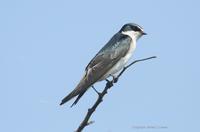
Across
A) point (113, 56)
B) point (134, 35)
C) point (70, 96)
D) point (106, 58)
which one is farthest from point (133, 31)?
point (70, 96)

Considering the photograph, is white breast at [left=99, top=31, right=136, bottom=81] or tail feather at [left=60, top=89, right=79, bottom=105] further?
white breast at [left=99, top=31, right=136, bottom=81]

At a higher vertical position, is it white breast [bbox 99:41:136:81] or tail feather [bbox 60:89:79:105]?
tail feather [bbox 60:89:79:105]

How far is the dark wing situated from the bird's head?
0.19 m

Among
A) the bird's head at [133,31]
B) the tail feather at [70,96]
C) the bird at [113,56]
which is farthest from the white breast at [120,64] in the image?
the tail feather at [70,96]

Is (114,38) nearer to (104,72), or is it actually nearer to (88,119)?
(104,72)

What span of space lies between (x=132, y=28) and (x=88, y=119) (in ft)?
17.8

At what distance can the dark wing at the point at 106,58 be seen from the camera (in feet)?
23.2

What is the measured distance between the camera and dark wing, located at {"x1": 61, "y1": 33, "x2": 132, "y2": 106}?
7.06 metres

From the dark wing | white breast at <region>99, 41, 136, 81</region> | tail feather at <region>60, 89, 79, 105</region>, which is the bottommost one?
white breast at <region>99, 41, 136, 81</region>

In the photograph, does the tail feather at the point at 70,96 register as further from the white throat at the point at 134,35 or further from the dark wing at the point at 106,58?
the white throat at the point at 134,35

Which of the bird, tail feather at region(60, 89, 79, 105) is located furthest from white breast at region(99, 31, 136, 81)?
tail feather at region(60, 89, 79, 105)

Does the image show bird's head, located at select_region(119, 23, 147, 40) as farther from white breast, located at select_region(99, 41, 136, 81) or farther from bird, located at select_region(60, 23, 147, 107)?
white breast, located at select_region(99, 41, 136, 81)

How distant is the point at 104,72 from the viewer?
296 inches

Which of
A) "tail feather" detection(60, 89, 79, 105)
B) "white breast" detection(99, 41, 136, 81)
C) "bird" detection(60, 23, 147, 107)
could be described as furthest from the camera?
"white breast" detection(99, 41, 136, 81)
